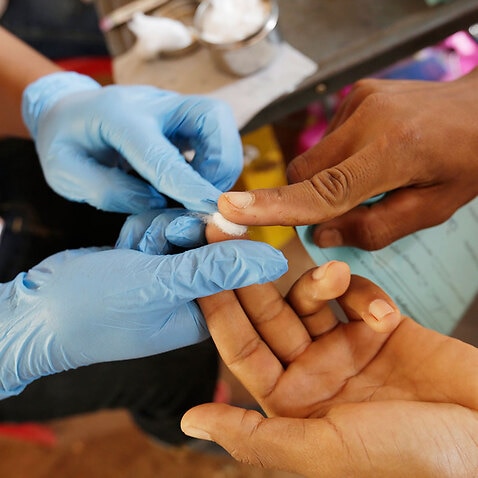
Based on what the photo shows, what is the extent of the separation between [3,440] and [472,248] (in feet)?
5.20

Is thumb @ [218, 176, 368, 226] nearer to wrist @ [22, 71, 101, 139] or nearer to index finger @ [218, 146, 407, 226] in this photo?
index finger @ [218, 146, 407, 226]

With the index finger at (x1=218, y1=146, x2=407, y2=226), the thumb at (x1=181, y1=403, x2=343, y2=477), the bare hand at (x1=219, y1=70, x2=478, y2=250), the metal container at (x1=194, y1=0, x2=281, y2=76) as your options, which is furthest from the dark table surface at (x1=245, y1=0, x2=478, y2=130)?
the thumb at (x1=181, y1=403, x2=343, y2=477)

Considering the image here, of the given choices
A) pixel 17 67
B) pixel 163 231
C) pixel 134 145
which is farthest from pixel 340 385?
pixel 17 67

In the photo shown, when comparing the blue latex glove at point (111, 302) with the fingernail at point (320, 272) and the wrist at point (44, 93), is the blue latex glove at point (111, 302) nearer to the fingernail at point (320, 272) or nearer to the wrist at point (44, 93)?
the fingernail at point (320, 272)

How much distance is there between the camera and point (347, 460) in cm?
56

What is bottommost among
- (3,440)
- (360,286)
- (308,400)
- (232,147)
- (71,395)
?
(3,440)

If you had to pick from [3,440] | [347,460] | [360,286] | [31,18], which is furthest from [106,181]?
[3,440]

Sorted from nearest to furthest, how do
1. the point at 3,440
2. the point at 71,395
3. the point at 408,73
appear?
the point at 71,395, the point at 408,73, the point at 3,440

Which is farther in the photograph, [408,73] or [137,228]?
[408,73]

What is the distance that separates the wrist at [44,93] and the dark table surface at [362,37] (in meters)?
0.39

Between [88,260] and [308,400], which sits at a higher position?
[88,260]

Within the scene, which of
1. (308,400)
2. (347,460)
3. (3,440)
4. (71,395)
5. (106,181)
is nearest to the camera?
(347,460)

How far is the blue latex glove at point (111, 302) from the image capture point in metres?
0.65

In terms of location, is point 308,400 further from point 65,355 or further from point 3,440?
point 3,440
